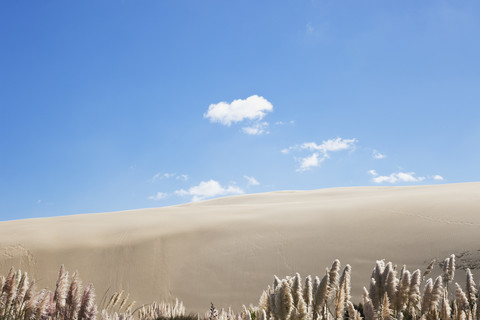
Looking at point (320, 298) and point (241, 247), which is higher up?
point (241, 247)

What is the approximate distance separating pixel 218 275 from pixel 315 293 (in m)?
11.4

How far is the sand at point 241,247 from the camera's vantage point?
1248cm

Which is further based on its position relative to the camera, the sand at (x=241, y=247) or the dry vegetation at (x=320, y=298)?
the sand at (x=241, y=247)

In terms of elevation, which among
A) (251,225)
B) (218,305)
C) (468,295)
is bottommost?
(218,305)

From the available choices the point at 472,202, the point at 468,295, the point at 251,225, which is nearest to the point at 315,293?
the point at 468,295

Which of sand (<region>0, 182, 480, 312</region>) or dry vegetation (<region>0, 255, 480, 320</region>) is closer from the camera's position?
dry vegetation (<region>0, 255, 480, 320</region>)

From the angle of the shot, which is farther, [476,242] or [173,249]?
[173,249]

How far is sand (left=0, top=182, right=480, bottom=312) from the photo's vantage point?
1248 cm

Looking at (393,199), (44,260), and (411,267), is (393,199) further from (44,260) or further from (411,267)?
(44,260)

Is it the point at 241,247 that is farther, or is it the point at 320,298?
the point at 241,247

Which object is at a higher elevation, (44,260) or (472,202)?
(472,202)

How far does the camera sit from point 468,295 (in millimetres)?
2963

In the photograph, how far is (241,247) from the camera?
1453 cm

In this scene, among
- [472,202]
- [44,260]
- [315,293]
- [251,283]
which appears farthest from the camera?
[472,202]
